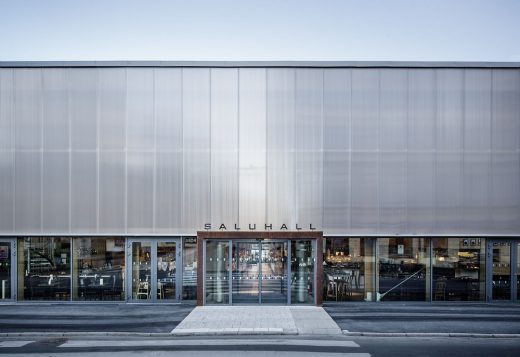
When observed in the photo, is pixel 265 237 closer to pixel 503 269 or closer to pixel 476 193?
pixel 476 193

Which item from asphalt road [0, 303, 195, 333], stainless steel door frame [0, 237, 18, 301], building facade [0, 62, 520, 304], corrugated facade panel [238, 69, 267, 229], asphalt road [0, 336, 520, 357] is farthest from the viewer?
stainless steel door frame [0, 237, 18, 301]

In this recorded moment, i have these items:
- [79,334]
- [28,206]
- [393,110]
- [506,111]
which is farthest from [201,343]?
[506,111]

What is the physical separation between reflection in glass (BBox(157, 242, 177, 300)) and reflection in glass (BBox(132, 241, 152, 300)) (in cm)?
43

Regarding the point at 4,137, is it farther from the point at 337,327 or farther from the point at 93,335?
the point at 337,327

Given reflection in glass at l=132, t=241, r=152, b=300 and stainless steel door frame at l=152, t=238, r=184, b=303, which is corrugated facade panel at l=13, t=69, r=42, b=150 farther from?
stainless steel door frame at l=152, t=238, r=184, b=303

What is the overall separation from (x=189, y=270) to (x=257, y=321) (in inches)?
184

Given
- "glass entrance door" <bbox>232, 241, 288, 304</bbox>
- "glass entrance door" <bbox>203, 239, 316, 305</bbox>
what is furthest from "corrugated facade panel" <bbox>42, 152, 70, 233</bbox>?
"glass entrance door" <bbox>232, 241, 288, 304</bbox>

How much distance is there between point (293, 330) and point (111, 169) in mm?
10372

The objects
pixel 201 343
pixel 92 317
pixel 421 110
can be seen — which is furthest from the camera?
pixel 421 110

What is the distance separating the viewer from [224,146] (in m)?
18.6

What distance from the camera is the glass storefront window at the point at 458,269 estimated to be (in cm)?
1873

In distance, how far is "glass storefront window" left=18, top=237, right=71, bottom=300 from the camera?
18.7m

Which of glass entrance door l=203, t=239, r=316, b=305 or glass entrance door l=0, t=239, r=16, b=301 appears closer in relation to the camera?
glass entrance door l=203, t=239, r=316, b=305

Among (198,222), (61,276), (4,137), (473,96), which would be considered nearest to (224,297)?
(198,222)
